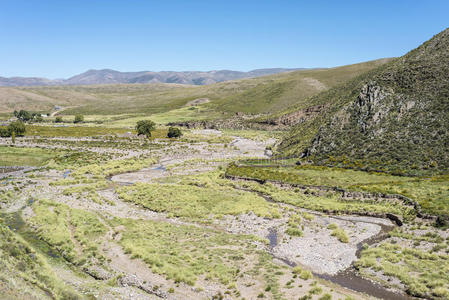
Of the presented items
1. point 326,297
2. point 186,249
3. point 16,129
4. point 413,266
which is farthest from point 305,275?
point 16,129

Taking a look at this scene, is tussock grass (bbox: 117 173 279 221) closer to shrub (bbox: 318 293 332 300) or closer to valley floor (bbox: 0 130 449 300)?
valley floor (bbox: 0 130 449 300)

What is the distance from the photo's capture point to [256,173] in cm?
6450

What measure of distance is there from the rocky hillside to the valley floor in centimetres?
1455

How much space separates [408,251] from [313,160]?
44780 millimetres

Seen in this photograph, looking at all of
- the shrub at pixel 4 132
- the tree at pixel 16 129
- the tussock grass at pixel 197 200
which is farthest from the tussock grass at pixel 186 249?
the shrub at pixel 4 132

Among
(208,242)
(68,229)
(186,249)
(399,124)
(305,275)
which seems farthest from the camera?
(399,124)

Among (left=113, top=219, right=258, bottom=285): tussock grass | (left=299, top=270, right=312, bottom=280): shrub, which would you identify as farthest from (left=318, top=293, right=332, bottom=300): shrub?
(left=113, top=219, right=258, bottom=285): tussock grass

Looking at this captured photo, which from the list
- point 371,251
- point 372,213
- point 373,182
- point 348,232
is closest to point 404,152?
point 373,182

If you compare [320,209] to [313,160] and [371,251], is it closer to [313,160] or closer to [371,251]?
[371,251]

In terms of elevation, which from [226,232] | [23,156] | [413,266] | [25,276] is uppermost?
[25,276]

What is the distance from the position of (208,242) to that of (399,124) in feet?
182

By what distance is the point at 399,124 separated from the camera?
70.4 metres

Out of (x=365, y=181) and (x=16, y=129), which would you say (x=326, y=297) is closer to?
(x=365, y=181)

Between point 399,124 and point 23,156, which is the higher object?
point 399,124
